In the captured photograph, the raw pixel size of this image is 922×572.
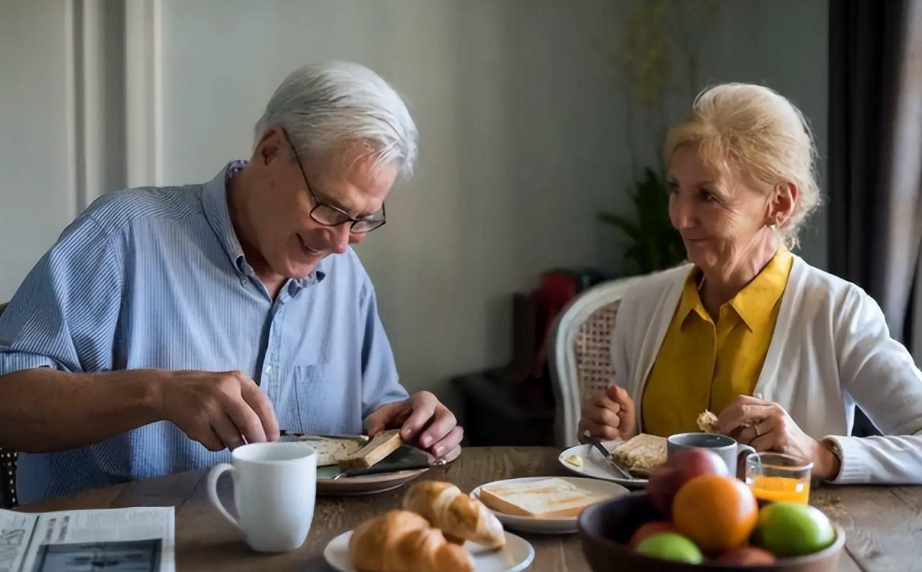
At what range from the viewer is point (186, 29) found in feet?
9.11

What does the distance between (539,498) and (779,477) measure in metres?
0.32

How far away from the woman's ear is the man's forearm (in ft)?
3.80

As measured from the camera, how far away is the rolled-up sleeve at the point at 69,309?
1475 mm

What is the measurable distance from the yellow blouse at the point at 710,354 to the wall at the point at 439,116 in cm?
107

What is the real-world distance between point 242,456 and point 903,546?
2.62ft

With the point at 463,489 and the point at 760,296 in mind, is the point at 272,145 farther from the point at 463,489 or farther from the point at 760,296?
the point at 760,296

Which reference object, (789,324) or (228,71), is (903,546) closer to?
(789,324)

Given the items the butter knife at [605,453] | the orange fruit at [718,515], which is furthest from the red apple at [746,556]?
the butter knife at [605,453]

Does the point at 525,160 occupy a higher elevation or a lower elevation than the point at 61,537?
higher

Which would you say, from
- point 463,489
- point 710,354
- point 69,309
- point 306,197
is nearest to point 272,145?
point 306,197

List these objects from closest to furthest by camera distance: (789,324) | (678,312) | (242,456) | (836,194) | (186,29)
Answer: (242,456) < (789,324) < (678,312) < (836,194) < (186,29)

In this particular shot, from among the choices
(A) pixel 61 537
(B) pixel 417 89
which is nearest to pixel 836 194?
(B) pixel 417 89

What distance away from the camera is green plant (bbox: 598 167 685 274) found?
2.89m

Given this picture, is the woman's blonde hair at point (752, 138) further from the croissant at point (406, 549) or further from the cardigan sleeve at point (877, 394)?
the croissant at point (406, 549)
